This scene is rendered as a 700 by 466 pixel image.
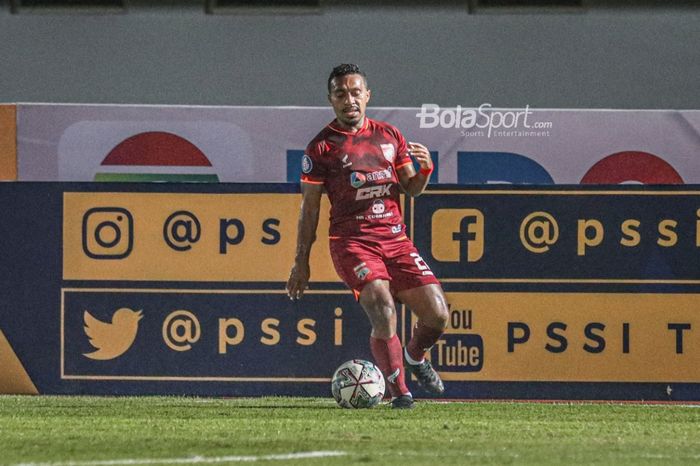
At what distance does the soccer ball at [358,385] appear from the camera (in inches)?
319

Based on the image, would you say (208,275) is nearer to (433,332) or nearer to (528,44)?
(433,332)

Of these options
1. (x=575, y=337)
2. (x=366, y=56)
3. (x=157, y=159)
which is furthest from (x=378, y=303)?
(x=366, y=56)

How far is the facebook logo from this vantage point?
30.9 ft

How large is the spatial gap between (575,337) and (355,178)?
2023 millimetres

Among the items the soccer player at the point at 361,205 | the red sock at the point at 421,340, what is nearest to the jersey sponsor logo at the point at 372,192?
the soccer player at the point at 361,205

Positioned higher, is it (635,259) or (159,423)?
(635,259)

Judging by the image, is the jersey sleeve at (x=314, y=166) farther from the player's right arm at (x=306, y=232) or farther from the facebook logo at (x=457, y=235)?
the facebook logo at (x=457, y=235)

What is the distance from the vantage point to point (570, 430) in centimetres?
702

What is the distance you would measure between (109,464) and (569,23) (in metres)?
10.2

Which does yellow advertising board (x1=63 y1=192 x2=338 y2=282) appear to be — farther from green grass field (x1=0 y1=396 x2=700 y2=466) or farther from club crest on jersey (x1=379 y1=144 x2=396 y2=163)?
club crest on jersey (x1=379 y1=144 x2=396 y2=163)

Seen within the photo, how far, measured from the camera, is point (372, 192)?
27.0 ft

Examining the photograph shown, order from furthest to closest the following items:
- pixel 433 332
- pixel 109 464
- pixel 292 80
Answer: pixel 292 80 < pixel 433 332 < pixel 109 464

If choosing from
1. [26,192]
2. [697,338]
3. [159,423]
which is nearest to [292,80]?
[26,192]

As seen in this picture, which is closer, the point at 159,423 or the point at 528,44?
the point at 159,423
